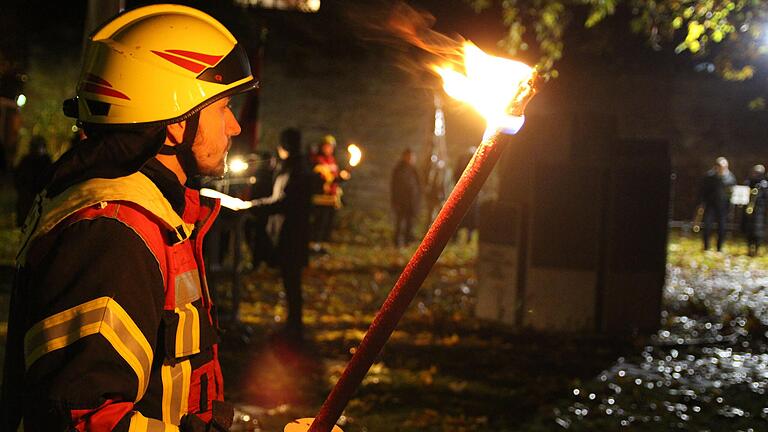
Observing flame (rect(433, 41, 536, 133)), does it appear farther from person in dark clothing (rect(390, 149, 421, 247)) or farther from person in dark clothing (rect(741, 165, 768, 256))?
person in dark clothing (rect(741, 165, 768, 256))

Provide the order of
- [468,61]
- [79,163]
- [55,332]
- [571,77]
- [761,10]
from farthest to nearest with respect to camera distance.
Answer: [571,77], [761,10], [468,61], [79,163], [55,332]

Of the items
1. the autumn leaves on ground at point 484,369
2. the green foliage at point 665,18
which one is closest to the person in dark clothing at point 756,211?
the green foliage at point 665,18

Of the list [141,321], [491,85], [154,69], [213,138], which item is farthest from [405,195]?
[141,321]

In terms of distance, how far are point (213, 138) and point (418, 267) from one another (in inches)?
38.6

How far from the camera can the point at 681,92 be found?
92.5 feet

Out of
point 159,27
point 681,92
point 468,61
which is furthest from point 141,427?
point 681,92

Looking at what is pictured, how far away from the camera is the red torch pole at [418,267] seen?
63.6 inches

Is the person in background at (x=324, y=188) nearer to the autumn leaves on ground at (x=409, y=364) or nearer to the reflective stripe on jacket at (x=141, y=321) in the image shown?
the autumn leaves on ground at (x=409, y=364)

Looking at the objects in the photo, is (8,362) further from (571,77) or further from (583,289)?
(571,77)

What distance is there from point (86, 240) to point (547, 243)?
27.5 feet

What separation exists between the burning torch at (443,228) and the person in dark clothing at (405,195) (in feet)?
56.7

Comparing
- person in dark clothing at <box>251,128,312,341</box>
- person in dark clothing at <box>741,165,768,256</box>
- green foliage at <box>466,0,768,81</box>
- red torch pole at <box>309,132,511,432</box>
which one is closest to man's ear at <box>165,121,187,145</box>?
red torch pole at <box>309,132,511,432</box>

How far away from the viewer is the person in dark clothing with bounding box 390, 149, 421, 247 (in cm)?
1934

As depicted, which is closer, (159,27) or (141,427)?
(141,427)
